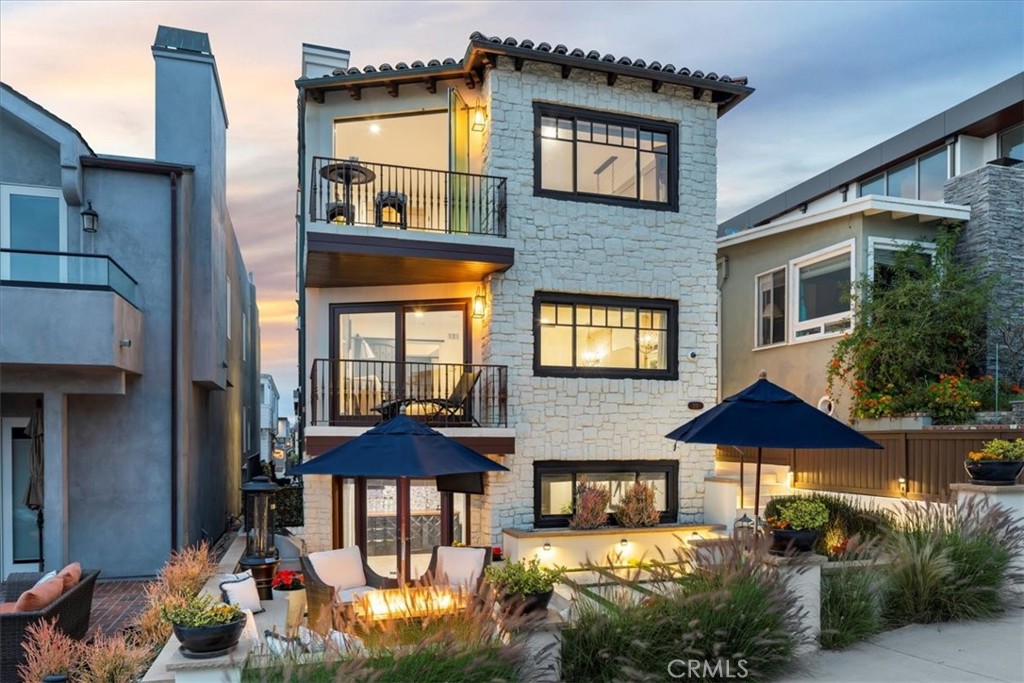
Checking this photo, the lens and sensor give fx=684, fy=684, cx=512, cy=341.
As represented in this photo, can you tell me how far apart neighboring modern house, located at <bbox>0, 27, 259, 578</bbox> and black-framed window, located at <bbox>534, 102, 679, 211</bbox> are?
5967mm

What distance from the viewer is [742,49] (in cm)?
1357

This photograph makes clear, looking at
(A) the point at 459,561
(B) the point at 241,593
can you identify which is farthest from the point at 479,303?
(B) the point at 241,593

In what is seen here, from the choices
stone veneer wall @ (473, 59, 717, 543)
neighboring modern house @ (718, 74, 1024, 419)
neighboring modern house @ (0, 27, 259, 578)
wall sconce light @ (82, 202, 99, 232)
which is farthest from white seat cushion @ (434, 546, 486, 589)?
neighboring modern house @ (718, 74, 1024, 419)

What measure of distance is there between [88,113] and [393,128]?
5.68 metres

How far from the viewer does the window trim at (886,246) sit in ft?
43.0

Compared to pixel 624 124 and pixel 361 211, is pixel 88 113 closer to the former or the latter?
pixel 361 211

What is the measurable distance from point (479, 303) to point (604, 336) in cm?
228

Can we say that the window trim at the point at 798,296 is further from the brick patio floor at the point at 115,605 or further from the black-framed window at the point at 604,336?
the brick patio floor at the point at 115,605

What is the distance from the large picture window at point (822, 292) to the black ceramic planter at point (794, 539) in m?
7.57

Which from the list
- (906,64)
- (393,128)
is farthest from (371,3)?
(906,64)

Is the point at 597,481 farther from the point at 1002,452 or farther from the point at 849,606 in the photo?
the point at 1002,452

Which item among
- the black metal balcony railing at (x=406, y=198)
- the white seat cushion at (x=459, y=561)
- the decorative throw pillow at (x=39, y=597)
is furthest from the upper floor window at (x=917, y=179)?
the decorative throw pillow at (x=39, y=597)

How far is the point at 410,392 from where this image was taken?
11961 mm

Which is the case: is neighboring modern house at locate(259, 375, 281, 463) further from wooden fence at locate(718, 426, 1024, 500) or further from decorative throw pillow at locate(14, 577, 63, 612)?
wooden fence at locate(718, 426, 1024, 500)
